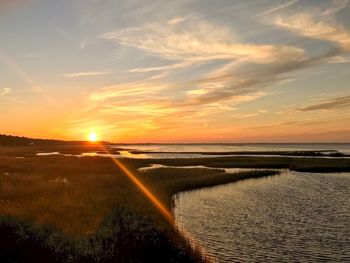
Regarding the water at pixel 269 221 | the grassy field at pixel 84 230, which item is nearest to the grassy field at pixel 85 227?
the grassy field at pixel 84 230

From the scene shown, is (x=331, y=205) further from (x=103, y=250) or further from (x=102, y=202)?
(x=103, y=250)

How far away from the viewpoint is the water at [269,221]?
752 inches

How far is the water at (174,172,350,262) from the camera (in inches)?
752

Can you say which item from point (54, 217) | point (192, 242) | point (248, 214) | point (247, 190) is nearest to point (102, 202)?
point (54, 217)

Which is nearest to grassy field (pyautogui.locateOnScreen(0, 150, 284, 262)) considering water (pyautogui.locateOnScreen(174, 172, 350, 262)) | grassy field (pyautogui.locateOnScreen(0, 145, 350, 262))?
grassy field (pyautogui.locateOnScreen(0, 145, 350, 262))

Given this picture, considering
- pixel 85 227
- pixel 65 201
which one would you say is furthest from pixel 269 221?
pixel 65 201

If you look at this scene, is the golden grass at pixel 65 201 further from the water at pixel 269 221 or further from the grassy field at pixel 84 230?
the water at pixel 269 221

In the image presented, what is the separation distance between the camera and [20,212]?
74.8 feet

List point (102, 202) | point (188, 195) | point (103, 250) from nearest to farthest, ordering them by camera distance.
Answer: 1. point (103, 250)
2. point (102, 202)
3. point (188, 195)

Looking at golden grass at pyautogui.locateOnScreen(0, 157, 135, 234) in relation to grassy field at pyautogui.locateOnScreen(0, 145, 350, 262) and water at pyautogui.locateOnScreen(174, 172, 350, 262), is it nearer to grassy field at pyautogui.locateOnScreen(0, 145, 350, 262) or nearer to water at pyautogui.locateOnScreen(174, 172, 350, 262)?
grassy field at pyautogui.locateOnScreen(0, 145, 350, 262)

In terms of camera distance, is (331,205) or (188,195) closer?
(331,205)

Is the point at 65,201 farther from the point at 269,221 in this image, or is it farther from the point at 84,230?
the point at 269,221

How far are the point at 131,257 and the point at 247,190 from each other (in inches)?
1076

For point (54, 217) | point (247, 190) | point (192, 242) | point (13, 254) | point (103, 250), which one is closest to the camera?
point (13, 254)
